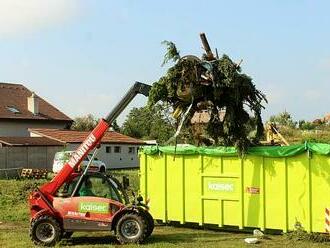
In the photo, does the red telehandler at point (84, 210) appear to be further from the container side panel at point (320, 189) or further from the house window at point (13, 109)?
the house window at point (13, 109)

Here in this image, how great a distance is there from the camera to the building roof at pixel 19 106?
53.6m

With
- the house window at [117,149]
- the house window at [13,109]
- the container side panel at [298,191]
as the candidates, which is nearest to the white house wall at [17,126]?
the house window at [13,109]

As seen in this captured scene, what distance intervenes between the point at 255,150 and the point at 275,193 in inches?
47.8

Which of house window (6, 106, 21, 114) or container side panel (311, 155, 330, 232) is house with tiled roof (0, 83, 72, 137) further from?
container side panel (311, 155, 330, 232)

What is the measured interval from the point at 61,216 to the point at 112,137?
40.8m

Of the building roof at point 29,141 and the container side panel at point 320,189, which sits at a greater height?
the building roof at point 29,141

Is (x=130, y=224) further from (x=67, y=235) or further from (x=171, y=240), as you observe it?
(x=67, y=235)

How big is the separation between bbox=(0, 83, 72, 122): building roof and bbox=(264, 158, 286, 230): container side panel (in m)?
39.7

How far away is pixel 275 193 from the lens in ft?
49.4

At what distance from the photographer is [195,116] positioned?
1625 cm

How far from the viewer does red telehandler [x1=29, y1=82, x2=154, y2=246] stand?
1396 centimetres

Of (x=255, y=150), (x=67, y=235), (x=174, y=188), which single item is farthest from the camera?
(x=174, y=188)

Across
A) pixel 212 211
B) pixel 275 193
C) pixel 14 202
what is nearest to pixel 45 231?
pixel 212 211

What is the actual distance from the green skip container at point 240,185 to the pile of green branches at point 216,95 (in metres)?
0.55
